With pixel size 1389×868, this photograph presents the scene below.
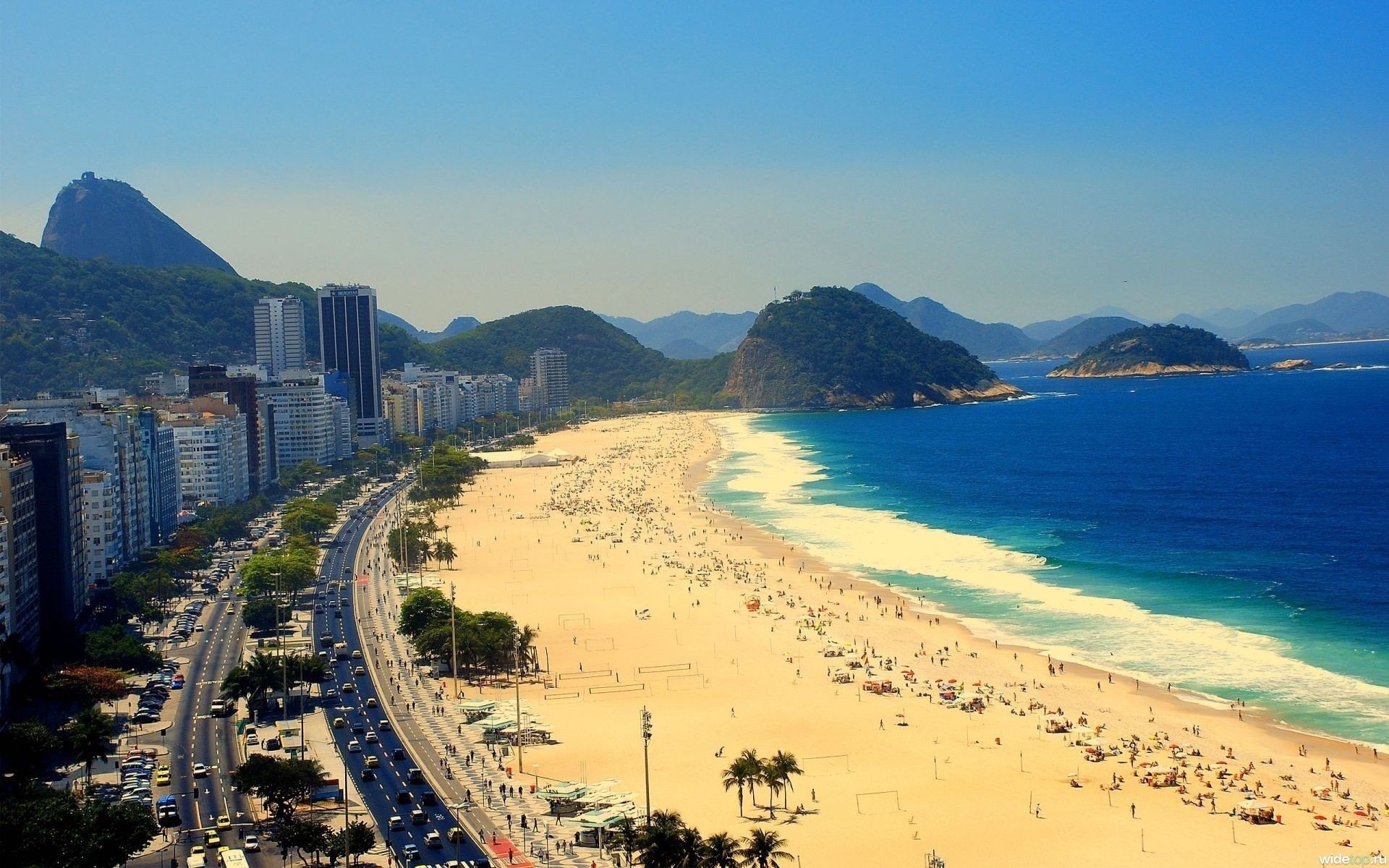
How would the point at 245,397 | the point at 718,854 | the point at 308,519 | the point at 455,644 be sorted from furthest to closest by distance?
the point at 245,397
the point at 308,519
the point at 455,644
the point at 718,854

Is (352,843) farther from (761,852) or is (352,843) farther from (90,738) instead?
(90,738)

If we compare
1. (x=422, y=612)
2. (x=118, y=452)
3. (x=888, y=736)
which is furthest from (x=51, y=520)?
(x=888, y=736)

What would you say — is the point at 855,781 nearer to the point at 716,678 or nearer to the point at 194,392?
the point at 716,678

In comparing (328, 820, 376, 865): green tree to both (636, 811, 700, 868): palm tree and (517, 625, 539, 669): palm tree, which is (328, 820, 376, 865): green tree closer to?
(636, 811, 700, 868): palm tree

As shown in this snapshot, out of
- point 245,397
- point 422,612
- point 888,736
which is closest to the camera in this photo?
point 888,736

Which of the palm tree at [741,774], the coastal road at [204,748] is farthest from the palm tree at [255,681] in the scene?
the palm tree at [741,774]

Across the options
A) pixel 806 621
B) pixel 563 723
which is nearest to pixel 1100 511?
pixel 806 621

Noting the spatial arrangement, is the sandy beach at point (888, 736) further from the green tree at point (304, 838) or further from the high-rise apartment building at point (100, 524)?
the high-rise apartment building at point (100, 524)
